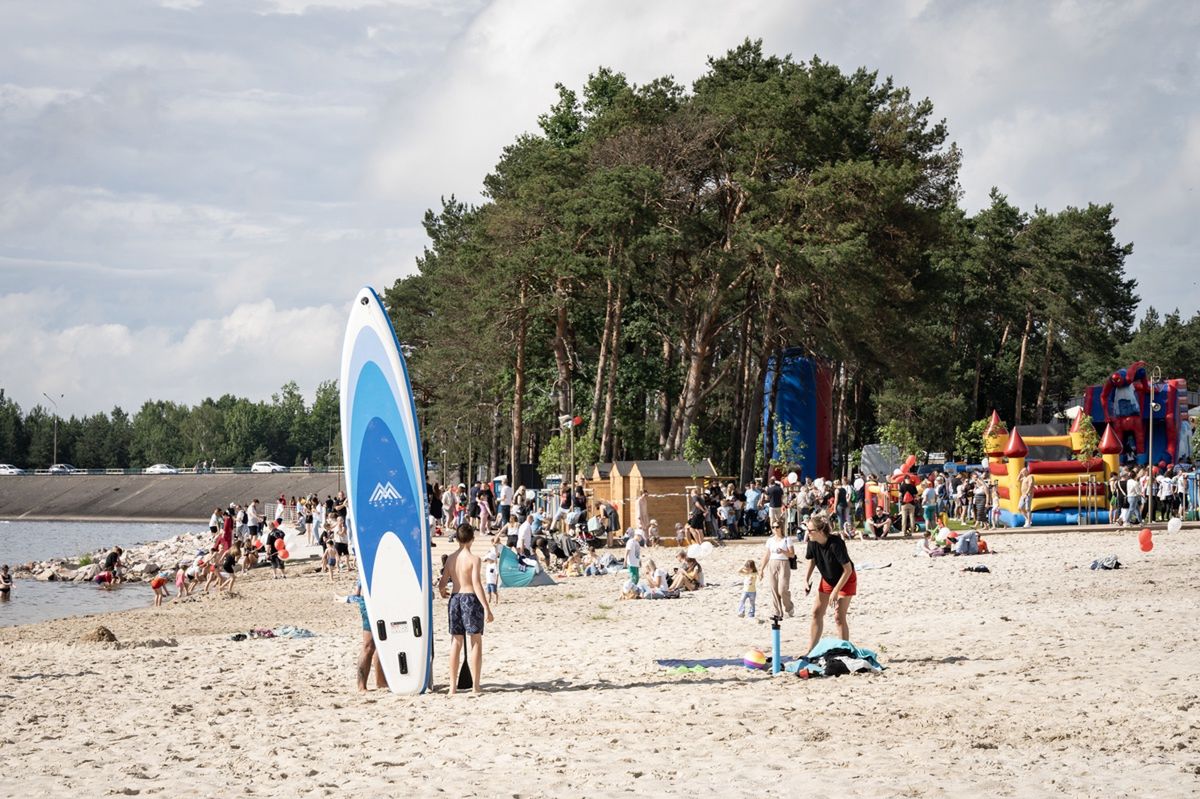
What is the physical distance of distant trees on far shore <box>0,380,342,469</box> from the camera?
137750 millimetres

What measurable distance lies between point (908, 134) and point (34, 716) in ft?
116

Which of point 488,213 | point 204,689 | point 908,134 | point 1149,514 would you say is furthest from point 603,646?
point 488,213

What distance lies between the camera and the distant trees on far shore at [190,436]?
138 meters

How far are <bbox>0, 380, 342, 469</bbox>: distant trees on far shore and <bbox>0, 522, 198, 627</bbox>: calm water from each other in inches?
1611

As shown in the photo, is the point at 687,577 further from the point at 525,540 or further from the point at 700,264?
the point at 700,264

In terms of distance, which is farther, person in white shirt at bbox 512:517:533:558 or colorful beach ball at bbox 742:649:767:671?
person in white shirt at bbox 512:517:533:558

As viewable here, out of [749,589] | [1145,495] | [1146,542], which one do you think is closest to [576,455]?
[1145,495]

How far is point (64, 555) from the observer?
173ft

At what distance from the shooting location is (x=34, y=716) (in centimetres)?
1056

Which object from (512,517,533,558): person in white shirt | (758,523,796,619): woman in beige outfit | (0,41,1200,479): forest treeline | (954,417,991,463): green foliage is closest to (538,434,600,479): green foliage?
(0,41,1200,479): forest treeline

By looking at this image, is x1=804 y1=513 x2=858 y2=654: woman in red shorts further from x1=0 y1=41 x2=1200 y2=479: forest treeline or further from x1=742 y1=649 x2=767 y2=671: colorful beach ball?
x1=0 y1=41 x2=1200 y2=479: forest treeline

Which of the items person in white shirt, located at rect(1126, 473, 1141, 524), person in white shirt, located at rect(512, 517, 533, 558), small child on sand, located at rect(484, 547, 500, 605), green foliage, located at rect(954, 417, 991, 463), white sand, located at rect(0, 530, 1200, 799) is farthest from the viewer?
green foliage, located at rect(954, 417, 991, 463)

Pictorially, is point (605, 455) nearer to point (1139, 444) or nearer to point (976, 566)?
point (1139, 444)

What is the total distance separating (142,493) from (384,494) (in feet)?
316
